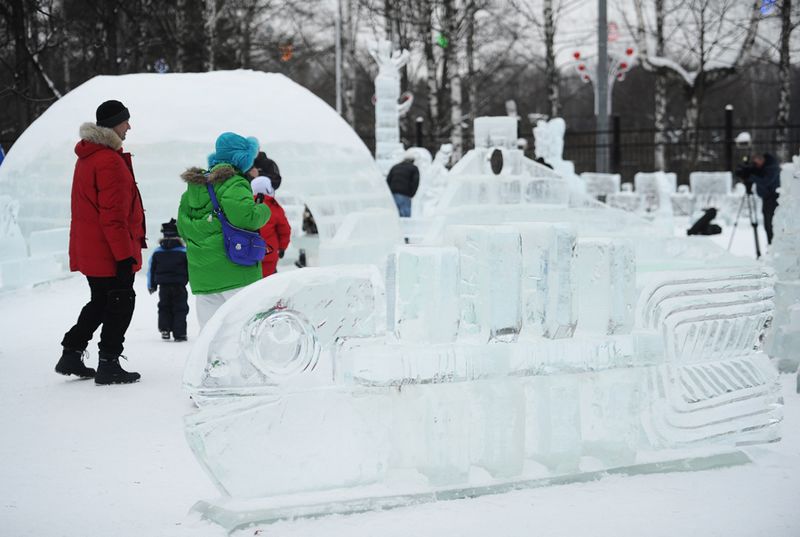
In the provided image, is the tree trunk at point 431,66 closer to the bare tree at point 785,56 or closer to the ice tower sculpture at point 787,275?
the bare tree at point 785,56

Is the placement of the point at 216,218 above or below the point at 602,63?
below

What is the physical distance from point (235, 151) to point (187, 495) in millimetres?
2009

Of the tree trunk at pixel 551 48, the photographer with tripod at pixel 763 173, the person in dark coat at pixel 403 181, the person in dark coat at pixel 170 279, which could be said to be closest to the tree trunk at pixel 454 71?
the tree trunk at pixel 551 48

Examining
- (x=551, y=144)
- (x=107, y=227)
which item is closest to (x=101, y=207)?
(x=107, y=227)

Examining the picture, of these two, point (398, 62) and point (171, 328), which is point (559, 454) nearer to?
point (171, 328)

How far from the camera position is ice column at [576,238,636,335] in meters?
3.55

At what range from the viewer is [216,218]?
490 cm

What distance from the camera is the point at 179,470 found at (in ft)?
12.4

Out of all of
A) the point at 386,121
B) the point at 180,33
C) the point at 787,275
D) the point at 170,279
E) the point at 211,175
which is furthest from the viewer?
the point at 180,33

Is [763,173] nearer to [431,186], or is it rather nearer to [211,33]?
[431,186]

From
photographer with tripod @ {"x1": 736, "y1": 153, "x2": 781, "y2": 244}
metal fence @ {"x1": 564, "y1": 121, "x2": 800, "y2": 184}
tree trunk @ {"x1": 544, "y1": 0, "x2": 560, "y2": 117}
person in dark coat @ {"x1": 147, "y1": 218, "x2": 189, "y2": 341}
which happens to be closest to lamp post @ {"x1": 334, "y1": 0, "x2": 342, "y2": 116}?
tree trunk @ {"x1": 544, "y1": 0, "x2": 560, "y2": 117}

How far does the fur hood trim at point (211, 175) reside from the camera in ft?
15.9

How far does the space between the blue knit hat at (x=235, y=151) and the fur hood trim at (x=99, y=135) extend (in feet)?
1.93

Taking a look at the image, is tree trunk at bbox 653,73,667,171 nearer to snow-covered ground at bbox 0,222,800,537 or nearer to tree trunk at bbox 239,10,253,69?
tree trunk at bbox 239,10,253,69
